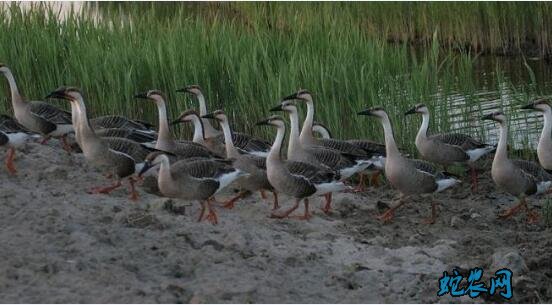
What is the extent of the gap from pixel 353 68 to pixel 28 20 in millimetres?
5732

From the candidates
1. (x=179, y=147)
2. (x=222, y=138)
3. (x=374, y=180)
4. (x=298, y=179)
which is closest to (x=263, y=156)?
(x=222, y=138)

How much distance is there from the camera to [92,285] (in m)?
6.77

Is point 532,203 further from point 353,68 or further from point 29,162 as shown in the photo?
point 29,162

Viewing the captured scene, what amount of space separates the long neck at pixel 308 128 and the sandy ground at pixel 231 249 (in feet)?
3.47

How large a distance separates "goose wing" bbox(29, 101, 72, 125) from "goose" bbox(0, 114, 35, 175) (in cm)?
89

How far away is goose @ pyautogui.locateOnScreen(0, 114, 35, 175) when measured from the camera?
33.9 feet

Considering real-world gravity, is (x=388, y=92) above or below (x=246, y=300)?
above

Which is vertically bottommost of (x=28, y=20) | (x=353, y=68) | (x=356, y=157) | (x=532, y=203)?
(x=532, y=203)

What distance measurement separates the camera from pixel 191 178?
31.3 ft

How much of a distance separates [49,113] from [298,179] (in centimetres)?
372

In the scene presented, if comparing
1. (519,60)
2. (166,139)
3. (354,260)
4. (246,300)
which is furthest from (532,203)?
(519,60)

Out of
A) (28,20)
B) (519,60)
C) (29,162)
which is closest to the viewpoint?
(29,162)

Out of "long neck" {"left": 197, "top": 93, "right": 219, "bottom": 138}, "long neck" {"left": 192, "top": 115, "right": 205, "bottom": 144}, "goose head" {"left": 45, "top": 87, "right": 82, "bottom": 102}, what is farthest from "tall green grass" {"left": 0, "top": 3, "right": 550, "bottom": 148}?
"goose head" {"left": 45, "top": 87, "right": 82, "bottom": 102}

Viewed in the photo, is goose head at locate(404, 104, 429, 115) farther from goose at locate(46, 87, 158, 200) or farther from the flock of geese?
goose at locate(46, 87, 158, 200)
